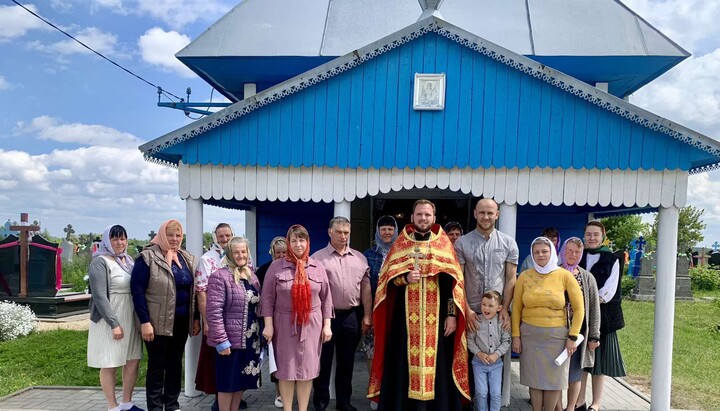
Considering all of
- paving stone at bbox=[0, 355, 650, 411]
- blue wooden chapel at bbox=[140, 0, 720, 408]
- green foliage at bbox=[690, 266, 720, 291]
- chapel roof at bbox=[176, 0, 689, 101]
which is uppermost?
chapel roof at bbox=[176, 0, 689, 101]

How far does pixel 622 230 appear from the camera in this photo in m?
28.4

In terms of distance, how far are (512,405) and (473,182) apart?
95.4 inches

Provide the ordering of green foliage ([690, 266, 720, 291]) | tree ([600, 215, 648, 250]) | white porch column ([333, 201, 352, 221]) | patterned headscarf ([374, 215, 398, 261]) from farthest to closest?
tree ([600, 215, 648, 250])
green foliage ([690, 266, 720, 291])
white porch column ([333, 201, 352, 221])
patterned headscarf ([374, 215, 398, 261])

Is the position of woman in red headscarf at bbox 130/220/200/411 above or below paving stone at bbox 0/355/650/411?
above

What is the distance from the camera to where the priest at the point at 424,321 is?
13.2ft

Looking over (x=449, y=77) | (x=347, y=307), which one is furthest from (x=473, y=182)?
(x=347, y=307)

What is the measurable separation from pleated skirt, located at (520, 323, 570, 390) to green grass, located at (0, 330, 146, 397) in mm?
4773

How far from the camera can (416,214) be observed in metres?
4.00

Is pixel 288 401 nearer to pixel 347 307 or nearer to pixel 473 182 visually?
pixel 347 307

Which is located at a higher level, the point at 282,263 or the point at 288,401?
the point at 282,263

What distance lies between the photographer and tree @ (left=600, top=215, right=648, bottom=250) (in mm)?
26391

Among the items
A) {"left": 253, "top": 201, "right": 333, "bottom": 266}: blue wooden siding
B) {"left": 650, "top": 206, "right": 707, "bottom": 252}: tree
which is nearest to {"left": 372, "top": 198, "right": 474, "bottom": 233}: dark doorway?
{"left": 253, "top": 201, "right": 333, "bottom": 266}: blue wooden siding

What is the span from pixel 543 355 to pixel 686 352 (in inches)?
268

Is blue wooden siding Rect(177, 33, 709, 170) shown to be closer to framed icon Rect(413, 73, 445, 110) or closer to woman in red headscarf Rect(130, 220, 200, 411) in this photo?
framed icon Rect(413, 73, 445, 110)
